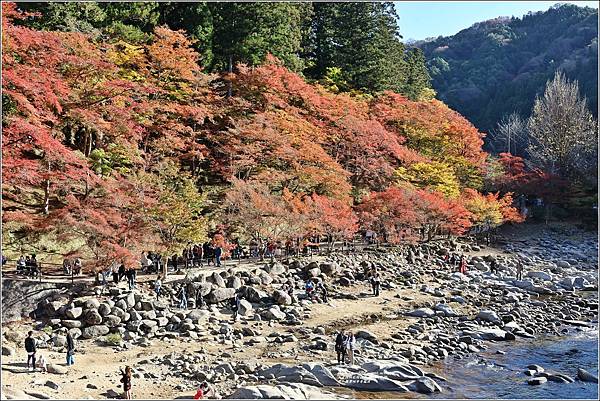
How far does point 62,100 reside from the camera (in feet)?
67.7

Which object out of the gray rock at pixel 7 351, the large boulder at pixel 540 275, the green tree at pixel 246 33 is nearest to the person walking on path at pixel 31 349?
the gray rock at pixel 7 351

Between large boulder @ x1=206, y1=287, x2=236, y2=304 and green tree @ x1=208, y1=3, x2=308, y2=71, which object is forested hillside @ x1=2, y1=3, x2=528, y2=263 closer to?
green tree @ x1=208, y1=3, x2=308, y2=71

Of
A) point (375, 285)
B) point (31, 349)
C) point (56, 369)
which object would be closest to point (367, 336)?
point (375, 285)

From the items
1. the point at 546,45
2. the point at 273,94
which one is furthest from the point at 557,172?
the point at 546,45

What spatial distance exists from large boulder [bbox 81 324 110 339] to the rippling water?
31.9 feet

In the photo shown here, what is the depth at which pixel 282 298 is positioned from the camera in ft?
64.1

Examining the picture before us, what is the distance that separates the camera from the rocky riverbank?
42.3 feet

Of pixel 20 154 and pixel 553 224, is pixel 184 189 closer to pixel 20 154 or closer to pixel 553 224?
pixel 20 154

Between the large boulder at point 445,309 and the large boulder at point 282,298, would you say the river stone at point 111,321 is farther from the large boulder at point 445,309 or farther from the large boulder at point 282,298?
the large boulder at point 445,309

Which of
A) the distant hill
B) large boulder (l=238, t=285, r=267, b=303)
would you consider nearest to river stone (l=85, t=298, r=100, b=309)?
large boulder (l=238, t=285, r=267, b=303)

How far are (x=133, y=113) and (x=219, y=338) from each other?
41.6 ft

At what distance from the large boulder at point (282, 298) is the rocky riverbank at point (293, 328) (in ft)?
0.14

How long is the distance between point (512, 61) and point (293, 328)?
84.3 m

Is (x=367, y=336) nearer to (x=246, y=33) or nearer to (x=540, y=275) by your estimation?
(x=540, y=275)
